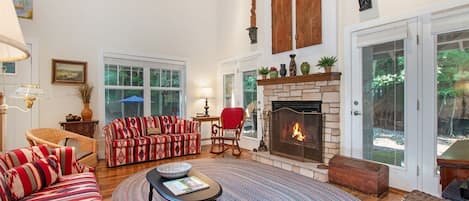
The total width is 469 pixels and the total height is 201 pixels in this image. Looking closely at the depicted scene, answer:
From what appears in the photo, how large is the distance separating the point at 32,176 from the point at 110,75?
3.57m

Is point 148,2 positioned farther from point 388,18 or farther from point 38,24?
point 388,18

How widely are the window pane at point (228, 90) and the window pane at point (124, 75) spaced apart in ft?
7.32

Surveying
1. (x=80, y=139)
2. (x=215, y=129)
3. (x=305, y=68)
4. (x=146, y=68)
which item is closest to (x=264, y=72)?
(x=305, y=68)

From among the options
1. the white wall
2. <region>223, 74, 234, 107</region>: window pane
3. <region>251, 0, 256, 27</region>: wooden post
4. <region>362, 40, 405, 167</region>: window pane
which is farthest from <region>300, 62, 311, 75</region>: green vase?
the white wall

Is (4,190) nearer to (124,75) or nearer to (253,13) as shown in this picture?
(124,75)

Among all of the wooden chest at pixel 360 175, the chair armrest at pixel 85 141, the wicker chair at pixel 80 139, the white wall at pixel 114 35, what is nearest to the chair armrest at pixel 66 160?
the wicker chair at pixel 80 139

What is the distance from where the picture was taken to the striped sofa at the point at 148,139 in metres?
4.36

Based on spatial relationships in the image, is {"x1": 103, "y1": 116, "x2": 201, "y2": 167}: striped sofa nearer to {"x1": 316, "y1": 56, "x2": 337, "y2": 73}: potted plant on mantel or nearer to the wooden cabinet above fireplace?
the wooden cabinet above fireplace

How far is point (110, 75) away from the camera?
5.21 meters

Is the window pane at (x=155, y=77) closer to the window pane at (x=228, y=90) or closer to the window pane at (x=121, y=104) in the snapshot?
the window pane at (x=121, y=104)

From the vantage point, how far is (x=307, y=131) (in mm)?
4066

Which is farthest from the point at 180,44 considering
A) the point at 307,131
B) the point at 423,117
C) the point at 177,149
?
the point at 423,117

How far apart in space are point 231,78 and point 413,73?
153 inches

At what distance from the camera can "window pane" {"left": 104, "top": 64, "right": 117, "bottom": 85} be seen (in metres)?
5.15
